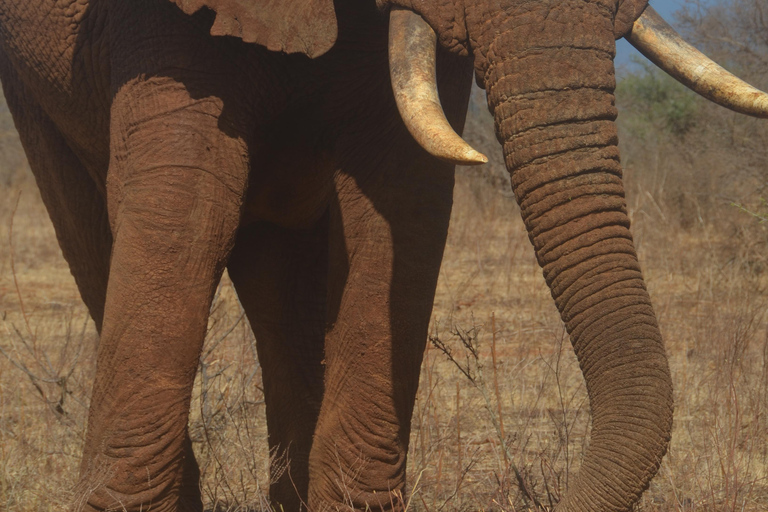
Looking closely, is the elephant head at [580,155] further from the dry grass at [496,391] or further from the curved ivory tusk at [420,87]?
the dry grass at [496,391]

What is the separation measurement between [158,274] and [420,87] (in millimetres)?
921

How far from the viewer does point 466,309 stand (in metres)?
7.74

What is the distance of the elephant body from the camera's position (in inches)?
92.1

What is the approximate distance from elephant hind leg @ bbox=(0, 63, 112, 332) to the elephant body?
0.16ft

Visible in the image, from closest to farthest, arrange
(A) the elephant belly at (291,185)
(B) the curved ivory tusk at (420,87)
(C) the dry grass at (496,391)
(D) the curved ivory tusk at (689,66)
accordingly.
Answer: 1. (B) the curved ivory tusk at (420,87)
2. (D) the curved ivory tusk at (689,66)
3. (A) the elephant belly at (291,185)
4. (C) the dry grass at (496,391)

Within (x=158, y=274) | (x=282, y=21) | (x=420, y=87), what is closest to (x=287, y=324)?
(x=158, y=274)

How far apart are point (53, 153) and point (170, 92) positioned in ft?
4.33

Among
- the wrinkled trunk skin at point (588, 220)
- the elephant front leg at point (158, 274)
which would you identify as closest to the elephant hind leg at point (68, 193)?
the elephant front leg at point (158, 274)

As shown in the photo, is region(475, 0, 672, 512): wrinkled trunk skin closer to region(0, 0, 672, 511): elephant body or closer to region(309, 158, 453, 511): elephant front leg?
region(0, 0, 672, 511): elephant body

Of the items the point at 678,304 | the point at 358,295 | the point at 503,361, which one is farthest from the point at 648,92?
the point at 358,295

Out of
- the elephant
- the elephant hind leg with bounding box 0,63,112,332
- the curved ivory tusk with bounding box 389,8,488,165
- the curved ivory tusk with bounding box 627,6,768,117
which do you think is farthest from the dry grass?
the curved ivory tusk with bounding box 627,6,768,117

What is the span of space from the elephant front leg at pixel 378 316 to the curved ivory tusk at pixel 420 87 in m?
0.60

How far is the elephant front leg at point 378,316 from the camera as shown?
10.4 ft

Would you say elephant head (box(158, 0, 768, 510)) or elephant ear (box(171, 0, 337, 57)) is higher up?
elephant ear (box(171, 0, 337, 57))
